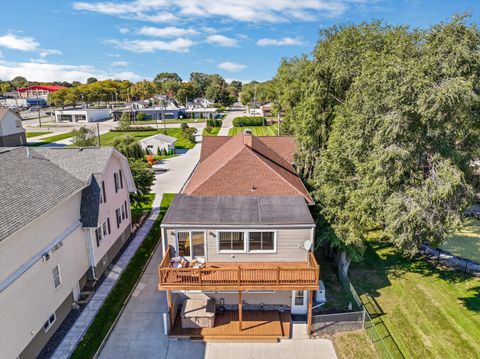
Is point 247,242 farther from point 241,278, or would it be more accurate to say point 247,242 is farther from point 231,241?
point 241,278

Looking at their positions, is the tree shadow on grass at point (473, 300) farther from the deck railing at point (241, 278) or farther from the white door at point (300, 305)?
the deck railing at point (241, 278)

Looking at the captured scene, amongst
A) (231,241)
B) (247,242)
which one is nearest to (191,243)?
(231,241)

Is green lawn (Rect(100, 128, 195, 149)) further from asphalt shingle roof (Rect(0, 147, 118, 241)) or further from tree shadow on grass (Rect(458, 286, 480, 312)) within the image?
tree shadow on grass (Rect(458, 286, 480, 312))

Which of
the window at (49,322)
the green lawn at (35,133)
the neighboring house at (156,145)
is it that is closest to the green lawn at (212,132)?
the neighboring house at (156,145)

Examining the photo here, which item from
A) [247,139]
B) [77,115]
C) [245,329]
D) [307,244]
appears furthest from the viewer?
[77,115]

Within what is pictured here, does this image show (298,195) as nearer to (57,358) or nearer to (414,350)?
(414,350)

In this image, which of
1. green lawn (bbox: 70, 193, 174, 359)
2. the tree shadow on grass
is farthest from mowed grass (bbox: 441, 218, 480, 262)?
green lawn (bbox: 70, 193, 174, 359)
